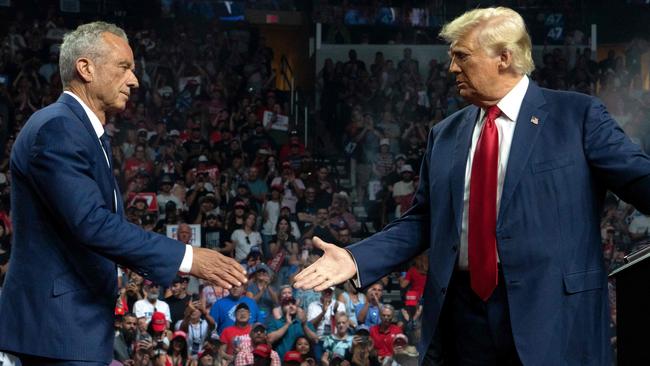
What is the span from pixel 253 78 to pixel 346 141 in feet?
5.55

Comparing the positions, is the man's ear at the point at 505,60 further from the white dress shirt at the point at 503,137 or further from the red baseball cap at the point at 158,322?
the red baseball cap at the point at 158,322

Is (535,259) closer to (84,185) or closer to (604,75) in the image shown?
(84,185)

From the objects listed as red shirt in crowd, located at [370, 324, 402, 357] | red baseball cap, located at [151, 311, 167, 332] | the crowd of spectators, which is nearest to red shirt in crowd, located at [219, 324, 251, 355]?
the crowd of spectators

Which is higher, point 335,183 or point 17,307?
point 17,307

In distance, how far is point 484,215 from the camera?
2518 mm

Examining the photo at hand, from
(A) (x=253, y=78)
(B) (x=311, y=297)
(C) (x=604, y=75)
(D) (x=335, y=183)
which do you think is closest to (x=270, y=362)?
(B) (x=311, y=297)

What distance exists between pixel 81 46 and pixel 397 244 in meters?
1.06

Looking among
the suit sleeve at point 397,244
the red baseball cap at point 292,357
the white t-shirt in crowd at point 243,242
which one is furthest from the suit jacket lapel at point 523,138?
the white t-shirt in crowd at point 243,242

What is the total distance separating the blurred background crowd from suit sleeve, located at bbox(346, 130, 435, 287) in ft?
14.4

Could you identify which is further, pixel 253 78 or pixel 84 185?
pixel 253 78

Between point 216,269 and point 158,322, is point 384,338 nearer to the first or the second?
point 158,322

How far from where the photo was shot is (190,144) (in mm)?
10227

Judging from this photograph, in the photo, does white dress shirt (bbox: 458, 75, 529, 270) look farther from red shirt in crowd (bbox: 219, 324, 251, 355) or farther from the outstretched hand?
red shirt in crowd (bbox: 219, 324, 251, 355)

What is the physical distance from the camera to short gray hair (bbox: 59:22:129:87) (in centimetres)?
279
